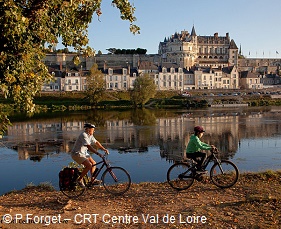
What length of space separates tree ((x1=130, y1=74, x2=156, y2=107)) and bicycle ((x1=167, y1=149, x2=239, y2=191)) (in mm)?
Answer: 59981

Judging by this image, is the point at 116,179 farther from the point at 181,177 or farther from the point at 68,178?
the point at 181,177

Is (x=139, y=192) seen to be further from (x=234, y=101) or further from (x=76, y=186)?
(x=234, y=101)

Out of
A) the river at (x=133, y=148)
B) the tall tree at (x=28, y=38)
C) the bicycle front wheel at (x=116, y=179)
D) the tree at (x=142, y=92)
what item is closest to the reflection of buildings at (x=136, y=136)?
the river at (x=133, y=148)

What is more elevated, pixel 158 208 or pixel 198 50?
pixel 198 50

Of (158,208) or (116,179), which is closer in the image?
(158,208)

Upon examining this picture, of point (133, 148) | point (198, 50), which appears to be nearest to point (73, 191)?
point (133, 148)

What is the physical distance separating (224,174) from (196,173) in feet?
3.31

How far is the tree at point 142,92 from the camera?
6981cm

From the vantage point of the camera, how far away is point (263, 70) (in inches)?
5413

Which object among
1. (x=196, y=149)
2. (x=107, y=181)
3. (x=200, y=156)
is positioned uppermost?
(x=196, y=149)

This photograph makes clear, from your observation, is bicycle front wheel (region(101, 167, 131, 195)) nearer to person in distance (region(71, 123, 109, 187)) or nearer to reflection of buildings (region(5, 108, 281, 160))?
person in distance (region(71, 123, 109, 187))

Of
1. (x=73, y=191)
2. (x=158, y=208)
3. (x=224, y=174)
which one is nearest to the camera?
(x=158, y=208)

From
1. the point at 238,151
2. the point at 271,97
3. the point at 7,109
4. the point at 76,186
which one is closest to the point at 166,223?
the point at 76,186

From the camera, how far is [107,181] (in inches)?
384
